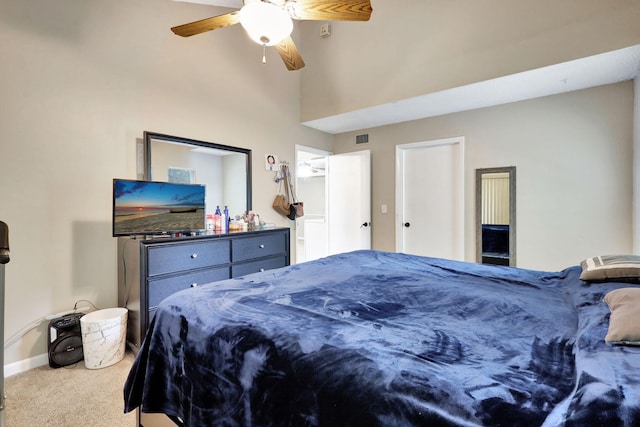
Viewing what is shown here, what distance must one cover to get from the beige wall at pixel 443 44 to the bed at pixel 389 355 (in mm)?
2130

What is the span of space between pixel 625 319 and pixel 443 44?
3138mm

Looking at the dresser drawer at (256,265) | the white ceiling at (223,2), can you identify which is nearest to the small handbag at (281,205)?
the dresser drawer at (256,265)

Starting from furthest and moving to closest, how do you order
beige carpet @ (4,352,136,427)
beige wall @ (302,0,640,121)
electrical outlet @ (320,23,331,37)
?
electrical outlet @ (320,23,331,37) → beige wall @ (302,0,640,121) → beige carpet @ (4,352,136,427)

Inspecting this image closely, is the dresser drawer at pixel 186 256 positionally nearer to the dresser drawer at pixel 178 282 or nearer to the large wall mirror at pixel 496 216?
the dresser drawer at pixel 178 282

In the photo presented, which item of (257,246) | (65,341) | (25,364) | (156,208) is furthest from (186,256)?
(25,364)

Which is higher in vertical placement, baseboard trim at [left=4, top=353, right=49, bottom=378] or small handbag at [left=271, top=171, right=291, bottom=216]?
small handbag at [left=271, top=171, right=291, bottom=216]

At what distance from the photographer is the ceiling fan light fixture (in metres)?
1.76

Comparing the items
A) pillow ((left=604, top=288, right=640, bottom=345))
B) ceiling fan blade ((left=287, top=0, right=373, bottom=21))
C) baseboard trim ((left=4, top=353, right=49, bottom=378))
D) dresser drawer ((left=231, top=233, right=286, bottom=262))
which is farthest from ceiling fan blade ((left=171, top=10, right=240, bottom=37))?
baseboard trim ((left=4, top=353, right=49, bottom=378))

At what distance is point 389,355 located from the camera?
820mm

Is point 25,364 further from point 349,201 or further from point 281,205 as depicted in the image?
point 349,201

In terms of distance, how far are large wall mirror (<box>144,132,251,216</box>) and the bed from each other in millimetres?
1817

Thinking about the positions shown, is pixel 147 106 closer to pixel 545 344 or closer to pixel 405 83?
pixel 405 83

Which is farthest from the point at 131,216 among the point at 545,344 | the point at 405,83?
the point at 405,83

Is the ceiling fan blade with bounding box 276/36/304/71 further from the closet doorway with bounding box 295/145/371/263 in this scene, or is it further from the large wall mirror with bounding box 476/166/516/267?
the large wall mirror with bounding box 476/166/516/267
